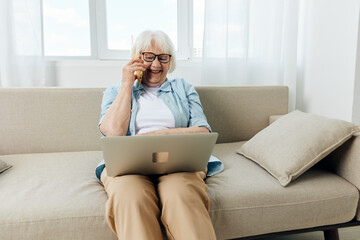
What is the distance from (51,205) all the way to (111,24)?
5.31 ft

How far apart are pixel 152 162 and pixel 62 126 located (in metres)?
0.87

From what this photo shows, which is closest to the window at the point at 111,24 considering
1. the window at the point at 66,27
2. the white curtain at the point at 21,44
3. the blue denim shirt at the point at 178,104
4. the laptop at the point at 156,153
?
the window at the point at 66,27

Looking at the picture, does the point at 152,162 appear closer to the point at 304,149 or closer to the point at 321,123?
the point at 304,149

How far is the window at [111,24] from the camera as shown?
2.12 meters

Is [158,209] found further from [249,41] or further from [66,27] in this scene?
[66,27]

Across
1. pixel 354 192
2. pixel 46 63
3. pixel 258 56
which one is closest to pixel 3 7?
pixel 46 63

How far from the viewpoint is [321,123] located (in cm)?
132

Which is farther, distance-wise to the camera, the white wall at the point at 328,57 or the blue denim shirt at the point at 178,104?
the white wall at the point at 328,57

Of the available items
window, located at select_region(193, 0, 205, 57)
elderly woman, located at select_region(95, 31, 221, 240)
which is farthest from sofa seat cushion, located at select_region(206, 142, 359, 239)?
window, located at select_region(193, 0, 205, 57)

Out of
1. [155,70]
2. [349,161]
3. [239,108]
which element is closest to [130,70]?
[155,70]

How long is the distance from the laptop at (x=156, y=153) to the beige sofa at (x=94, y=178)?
→ 0.18 metres

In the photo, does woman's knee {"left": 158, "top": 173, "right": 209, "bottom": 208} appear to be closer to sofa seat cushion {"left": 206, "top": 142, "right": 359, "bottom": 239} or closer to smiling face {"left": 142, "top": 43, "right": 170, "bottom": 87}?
sofa seat cushion {"left": 206, "top": 142, "right": 359, "bottom": 239}

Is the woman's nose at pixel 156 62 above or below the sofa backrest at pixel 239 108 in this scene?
above

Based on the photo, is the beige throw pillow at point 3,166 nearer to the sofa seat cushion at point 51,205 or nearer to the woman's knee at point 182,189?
the sofa seat cushion at point 51,205
